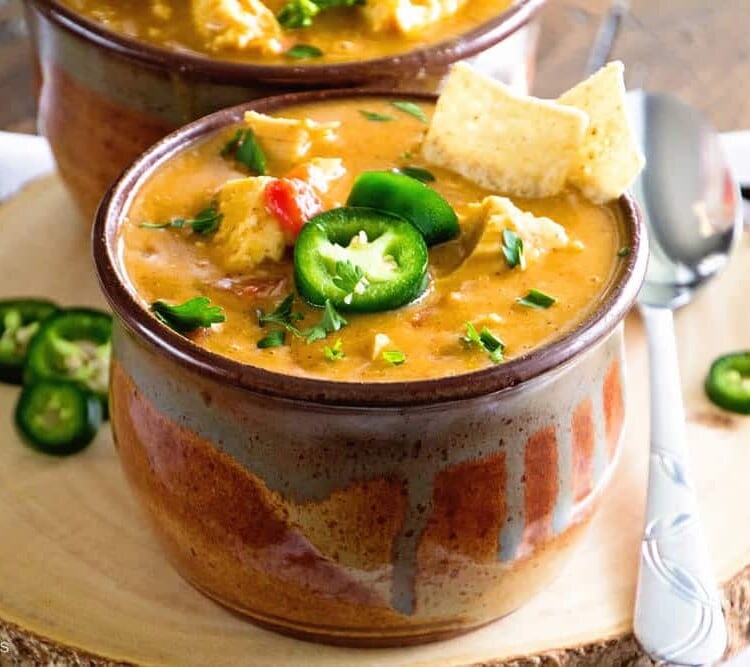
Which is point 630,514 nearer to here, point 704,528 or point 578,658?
point 704,528

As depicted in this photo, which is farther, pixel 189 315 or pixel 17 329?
→ pixel 17 329

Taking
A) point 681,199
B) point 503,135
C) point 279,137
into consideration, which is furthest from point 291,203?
point 681,199

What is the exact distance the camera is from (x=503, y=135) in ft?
5.96

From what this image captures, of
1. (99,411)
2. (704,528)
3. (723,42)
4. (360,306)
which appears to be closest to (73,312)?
(99,411)

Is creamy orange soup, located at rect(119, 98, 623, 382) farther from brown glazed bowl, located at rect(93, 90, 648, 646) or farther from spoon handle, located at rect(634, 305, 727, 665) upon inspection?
spoon handle, located at rect(634, 305, 727, 665)

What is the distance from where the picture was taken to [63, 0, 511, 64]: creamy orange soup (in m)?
2.13

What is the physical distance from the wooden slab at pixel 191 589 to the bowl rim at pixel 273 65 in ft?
1.78

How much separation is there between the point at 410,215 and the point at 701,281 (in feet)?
2.40

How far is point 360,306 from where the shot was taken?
1598 mm

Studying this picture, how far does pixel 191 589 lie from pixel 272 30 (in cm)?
90

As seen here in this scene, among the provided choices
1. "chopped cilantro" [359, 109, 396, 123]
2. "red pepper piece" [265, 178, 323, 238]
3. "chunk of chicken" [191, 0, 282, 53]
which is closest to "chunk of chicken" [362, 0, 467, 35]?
"chunk of chicken" [191, 0, 282, 53]

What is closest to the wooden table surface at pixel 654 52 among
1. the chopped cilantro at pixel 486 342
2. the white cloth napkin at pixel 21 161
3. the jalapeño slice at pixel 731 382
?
the white cloth napkin at pixel 21 161

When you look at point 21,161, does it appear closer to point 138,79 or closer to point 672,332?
point 138,79

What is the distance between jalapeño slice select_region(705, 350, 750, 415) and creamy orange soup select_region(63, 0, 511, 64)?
65cm
